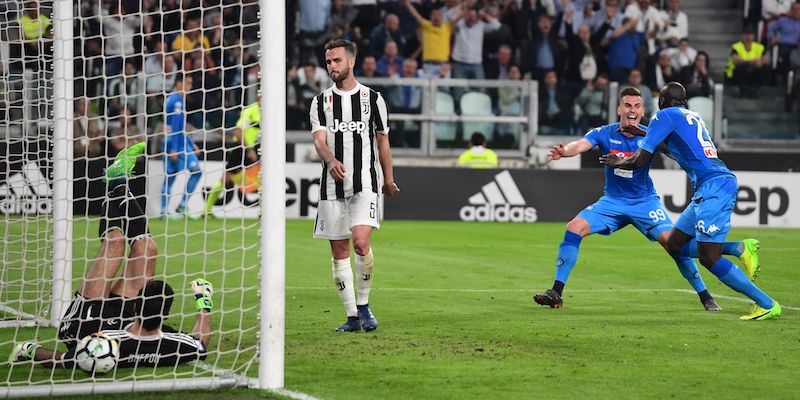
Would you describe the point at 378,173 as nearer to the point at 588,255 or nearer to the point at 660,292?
the point at 660,292

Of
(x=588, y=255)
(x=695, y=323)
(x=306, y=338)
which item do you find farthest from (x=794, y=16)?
(x=306, y=338)

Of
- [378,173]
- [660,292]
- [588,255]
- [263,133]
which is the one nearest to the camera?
[263,133]

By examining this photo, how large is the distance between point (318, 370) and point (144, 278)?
1166 millimetres

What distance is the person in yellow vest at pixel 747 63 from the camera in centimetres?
2608

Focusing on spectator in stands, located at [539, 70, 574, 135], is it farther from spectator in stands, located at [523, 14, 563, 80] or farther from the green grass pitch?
the green grass pitch

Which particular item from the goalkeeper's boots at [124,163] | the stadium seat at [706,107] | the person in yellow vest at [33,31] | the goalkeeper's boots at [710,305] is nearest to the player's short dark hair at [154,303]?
the goalkeeper's boots at [124,163]

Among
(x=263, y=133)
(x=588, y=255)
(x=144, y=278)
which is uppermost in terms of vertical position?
(x=263, y=133)

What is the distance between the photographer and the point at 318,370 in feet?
22.4

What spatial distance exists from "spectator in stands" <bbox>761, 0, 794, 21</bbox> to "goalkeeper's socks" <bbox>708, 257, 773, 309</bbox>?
1927 centimetres

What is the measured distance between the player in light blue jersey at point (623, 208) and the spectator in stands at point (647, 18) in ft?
52.0

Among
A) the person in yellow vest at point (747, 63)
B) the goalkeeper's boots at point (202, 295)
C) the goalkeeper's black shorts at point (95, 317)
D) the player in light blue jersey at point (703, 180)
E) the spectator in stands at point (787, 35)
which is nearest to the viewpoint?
the goalkeeper's black shorts at point (95, 317)

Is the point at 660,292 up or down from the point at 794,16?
down

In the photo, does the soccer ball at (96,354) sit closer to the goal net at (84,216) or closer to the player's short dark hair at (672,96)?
the goal net at (84,216)

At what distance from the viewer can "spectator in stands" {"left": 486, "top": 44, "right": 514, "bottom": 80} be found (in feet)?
80.6
